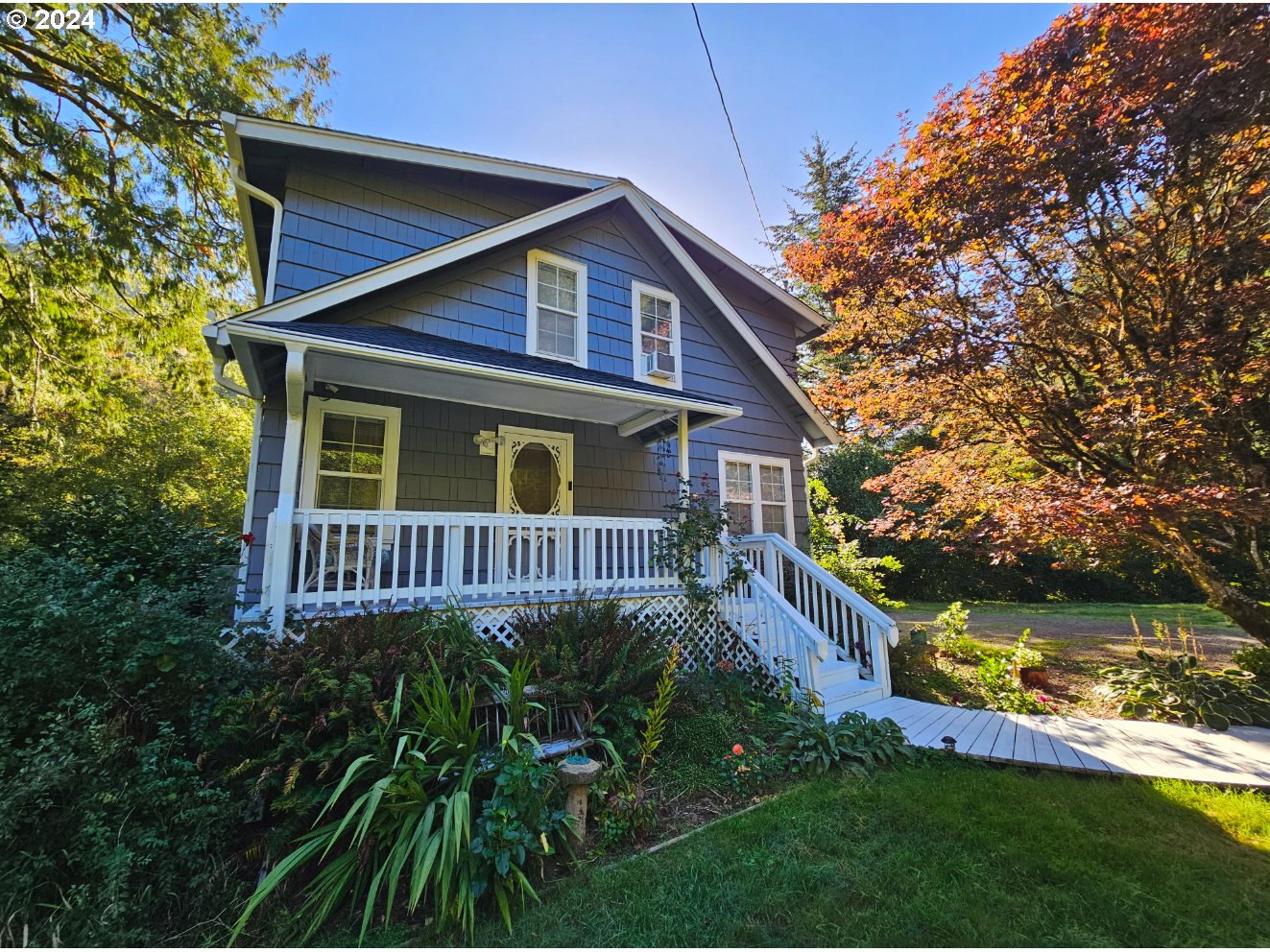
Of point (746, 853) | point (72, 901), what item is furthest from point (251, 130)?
point (746, 853)

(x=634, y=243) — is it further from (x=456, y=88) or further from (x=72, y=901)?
(x=72, y=901)

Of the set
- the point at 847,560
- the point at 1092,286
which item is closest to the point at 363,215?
the point at 1092,286

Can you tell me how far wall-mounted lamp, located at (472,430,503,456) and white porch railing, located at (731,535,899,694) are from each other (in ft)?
11.4

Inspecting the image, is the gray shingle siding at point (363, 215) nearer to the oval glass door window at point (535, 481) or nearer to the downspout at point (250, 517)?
the downspout at point (250, 517)

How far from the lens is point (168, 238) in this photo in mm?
9742

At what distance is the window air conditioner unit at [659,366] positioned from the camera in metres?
8.34

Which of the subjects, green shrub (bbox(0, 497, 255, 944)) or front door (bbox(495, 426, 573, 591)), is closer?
green shrub (bbox(0, 497, 255, 944))

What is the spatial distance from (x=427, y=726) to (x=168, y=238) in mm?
11575

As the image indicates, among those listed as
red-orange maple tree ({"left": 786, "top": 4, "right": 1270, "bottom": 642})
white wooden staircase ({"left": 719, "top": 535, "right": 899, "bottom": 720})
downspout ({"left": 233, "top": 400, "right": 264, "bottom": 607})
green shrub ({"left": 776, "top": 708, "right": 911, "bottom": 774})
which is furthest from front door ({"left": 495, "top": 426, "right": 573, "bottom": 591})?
red-orange maple tree ({"left": 786, "top": 4, "right": 1270, "bottom": 642})

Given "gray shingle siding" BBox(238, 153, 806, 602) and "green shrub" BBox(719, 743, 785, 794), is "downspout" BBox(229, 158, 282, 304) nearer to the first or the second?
"gray shingle siding" BBox(238, 153, 806, 602)

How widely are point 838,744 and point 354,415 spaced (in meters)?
6.13

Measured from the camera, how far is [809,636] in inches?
212

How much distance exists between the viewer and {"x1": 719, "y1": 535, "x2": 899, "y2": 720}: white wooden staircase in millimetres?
5332

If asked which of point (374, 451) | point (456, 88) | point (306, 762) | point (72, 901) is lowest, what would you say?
point (72, 901)
